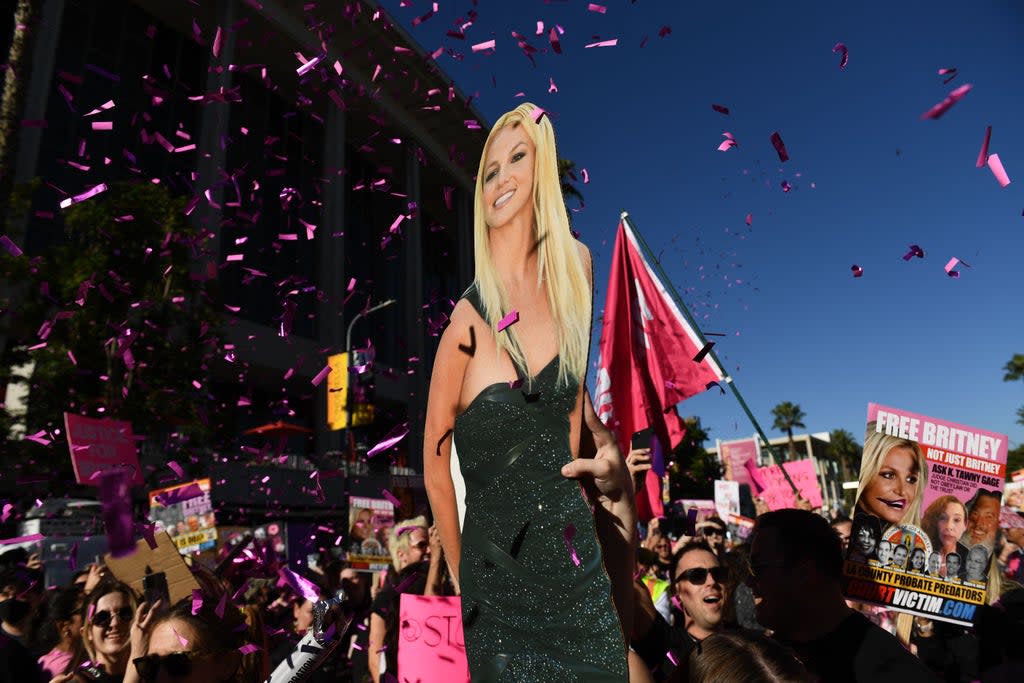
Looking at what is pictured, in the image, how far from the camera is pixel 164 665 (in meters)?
2.72

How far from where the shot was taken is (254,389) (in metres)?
36.3

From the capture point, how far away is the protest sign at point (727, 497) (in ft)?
49.5

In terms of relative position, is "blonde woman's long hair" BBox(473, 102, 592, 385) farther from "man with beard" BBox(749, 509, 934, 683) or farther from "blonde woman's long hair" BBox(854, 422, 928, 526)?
"blonde woman's long hair" BBox(854, 422, 928, 526)

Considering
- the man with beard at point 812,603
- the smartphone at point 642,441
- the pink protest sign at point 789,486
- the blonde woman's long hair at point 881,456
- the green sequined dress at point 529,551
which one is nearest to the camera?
the green sequined dress at point 529,551

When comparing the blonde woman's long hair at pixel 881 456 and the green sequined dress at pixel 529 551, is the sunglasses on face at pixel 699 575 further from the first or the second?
the green sequined dress at pixel 529 551

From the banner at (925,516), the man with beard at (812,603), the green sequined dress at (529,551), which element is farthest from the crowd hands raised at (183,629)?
the banner at (925,516)

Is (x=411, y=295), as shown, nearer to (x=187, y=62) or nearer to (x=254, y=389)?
(x=254, y=389)

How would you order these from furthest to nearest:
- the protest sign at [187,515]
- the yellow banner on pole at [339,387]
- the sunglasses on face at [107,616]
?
the yellow banner on pole at [339,387], the protest sign at [187,515], the sunglasses on face at [107,616]

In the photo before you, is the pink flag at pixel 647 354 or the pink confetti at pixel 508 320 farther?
the pink flag at pixel 647 354

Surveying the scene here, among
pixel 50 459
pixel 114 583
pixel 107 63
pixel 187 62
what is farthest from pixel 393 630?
pixel 187 62

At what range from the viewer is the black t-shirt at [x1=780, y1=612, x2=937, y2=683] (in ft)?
8.58

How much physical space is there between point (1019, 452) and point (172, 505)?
1794 inches

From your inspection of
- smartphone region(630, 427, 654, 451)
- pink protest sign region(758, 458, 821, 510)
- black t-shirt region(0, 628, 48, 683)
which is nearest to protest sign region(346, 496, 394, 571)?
black t-shirt region(0, 628, 48, 683)

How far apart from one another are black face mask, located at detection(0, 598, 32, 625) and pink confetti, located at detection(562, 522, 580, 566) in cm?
410
